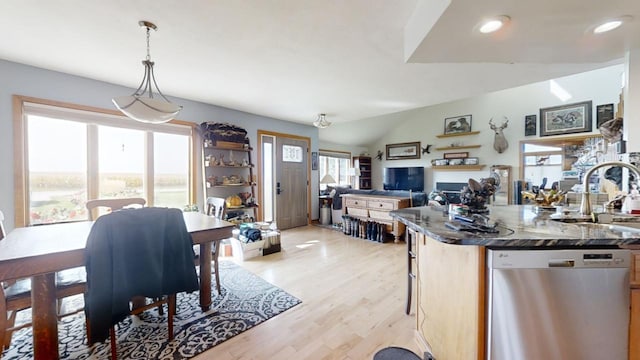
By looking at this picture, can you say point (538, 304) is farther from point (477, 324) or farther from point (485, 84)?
point (485, 84)

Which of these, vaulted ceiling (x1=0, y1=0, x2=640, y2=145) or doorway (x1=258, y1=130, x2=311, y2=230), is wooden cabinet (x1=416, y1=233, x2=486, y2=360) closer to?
vaulted ceiling (x1=0, y1=0, x2=640, y2=145)

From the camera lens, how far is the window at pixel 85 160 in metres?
2.73

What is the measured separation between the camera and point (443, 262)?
1.35 m

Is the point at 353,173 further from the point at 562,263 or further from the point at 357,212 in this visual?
the point at 562,263

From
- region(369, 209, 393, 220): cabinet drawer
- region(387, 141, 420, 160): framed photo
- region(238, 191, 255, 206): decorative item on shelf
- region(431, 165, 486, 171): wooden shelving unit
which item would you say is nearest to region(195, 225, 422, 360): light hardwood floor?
region(369, 209, 393, 220): cabinet drawer

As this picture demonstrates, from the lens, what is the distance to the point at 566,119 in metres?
5.36

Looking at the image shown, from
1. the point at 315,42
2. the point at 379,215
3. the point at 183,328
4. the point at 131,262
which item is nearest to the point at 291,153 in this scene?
the point at 379,215

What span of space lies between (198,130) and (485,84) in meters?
4.34

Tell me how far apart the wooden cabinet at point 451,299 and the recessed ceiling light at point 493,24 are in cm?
130

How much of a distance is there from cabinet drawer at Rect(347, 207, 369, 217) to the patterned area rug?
259 cm

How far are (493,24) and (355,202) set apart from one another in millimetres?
3708

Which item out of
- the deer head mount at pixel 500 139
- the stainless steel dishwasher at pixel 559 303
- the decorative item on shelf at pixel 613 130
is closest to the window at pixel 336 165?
the deer head mount at pixel 500 139

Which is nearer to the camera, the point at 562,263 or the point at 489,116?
the point at 562,263

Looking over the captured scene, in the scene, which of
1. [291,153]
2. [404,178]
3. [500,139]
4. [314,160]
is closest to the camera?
[291,153]
